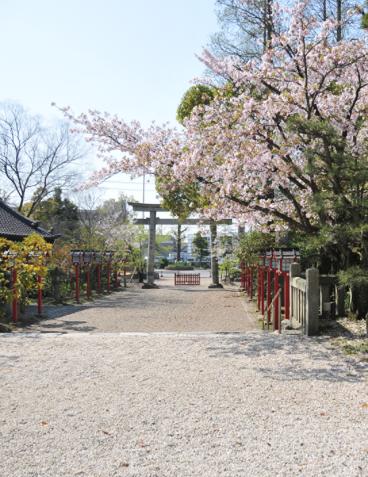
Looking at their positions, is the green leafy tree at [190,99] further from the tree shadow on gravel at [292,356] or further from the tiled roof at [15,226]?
the tree shadow on gravel at [292,356]

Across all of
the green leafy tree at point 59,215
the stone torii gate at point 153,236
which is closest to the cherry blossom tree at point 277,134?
the stone torii gate at point 153,236

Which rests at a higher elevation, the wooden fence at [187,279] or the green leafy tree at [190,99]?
the green leafy tree at [190,99]

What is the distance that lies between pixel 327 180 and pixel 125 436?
17.6ft

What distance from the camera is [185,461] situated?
2.92 meters

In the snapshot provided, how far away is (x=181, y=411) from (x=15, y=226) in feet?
45.3

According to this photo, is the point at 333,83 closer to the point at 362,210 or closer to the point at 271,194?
the point at 271,194

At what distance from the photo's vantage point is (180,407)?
12.9 ft

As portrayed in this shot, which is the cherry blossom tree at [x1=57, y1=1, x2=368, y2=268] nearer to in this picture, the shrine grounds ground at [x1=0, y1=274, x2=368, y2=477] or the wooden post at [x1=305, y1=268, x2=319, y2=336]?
the wooden post at [x1=305, y1=268, x2=319, y2=336]

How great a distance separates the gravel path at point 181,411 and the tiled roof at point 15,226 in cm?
966

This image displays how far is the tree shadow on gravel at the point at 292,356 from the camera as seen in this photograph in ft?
→ 16.1

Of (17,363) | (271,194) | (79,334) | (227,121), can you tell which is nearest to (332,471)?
(17,363)

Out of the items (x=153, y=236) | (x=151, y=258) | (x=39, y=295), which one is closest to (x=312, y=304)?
(x=39, y=295)

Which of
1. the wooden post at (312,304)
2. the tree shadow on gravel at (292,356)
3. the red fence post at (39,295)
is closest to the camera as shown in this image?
the tree shadow on gravel at (292,356)

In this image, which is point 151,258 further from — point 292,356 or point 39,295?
point 292,356
